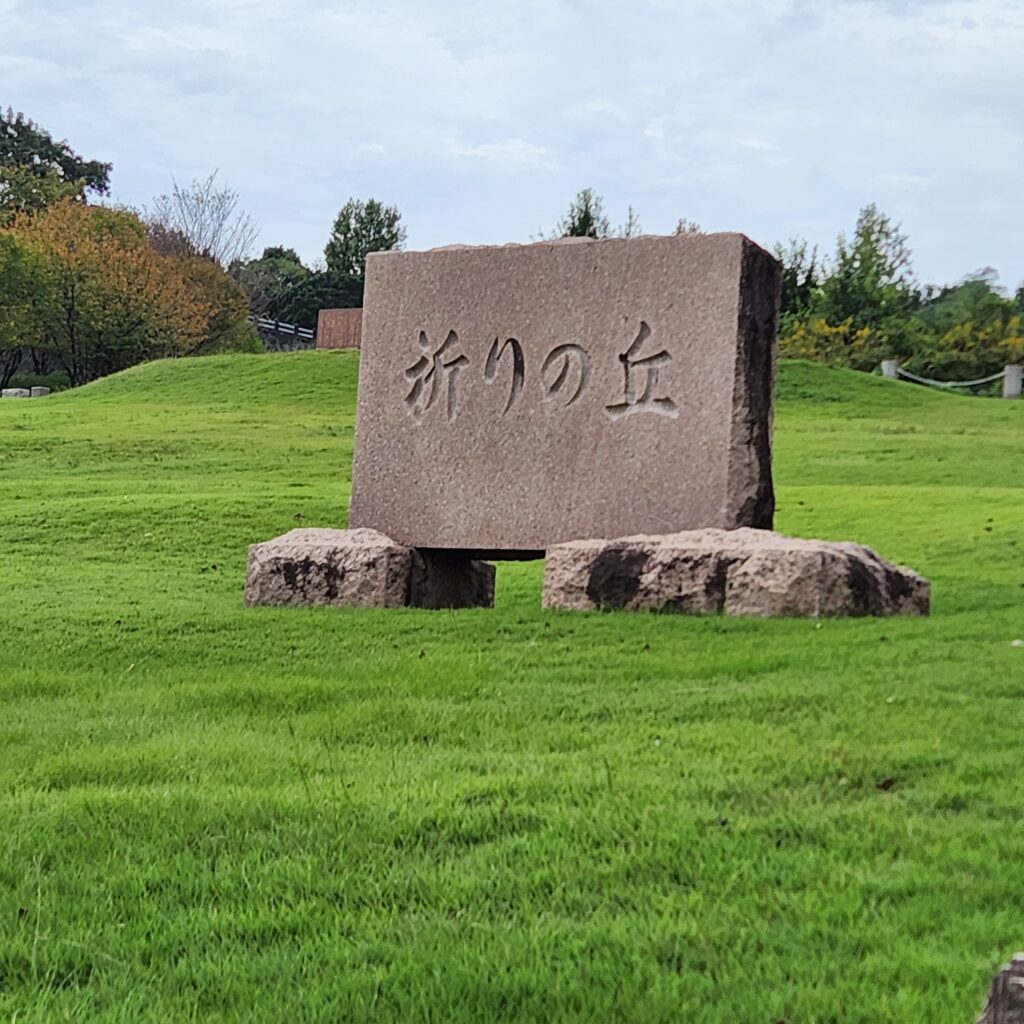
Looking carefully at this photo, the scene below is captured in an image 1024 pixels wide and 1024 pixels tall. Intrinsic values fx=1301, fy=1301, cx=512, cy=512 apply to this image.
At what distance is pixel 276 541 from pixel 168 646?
5.28 ft

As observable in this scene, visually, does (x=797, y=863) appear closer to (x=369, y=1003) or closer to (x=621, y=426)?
(x=369, y=1003)

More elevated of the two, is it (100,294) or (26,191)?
(26,191)

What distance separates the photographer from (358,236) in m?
46.8

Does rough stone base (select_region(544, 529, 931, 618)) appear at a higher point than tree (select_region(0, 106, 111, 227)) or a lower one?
lower

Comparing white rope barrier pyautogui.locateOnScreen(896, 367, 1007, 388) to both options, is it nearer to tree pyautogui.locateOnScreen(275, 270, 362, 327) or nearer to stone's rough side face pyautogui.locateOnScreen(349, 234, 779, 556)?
stone's rough side face pyautogui.locateOnScreen(349, 234, 779, 556)

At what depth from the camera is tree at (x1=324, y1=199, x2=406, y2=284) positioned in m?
46.2

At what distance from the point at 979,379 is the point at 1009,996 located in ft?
90.6

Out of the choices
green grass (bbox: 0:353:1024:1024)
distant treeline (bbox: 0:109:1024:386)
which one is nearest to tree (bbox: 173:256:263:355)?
distant treeline (bbox: 0:109:1024:386)

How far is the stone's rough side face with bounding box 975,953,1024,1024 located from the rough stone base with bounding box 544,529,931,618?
409 centimetres

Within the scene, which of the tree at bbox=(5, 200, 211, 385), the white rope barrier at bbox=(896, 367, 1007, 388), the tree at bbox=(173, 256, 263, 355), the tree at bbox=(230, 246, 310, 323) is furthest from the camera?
the tree at bbox=(230, 246, 310, 323)

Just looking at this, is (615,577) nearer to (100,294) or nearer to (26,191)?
(100,294)

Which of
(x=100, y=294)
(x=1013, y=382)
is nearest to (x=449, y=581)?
(x=1013, y=382)

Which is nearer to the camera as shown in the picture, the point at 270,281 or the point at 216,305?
the point at 216,305

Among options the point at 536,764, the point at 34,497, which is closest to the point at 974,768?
the point at 536,764
